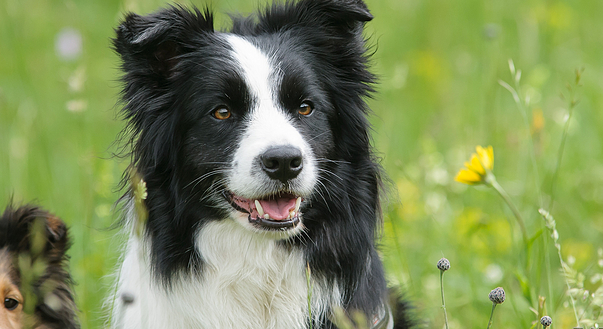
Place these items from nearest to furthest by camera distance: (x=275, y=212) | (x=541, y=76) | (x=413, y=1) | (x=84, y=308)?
(x=275, y=212) → (x=84, y=308) → (x=541, y=76) → (x=413, y=1)

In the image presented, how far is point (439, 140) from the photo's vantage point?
21.1 ft

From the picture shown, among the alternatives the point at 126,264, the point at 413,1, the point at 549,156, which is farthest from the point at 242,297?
the point at 413,1

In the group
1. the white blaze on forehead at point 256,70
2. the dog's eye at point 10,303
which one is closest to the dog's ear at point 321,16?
the white blaze on forehead at point 256,70

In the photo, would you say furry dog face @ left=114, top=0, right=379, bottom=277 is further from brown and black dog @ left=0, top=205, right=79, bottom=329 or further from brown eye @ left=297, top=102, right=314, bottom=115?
brown and black dog @ left=0, top=205, right=79, bottom=329

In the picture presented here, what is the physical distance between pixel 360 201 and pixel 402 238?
1842 millimetres

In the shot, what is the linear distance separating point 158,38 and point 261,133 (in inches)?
27.4

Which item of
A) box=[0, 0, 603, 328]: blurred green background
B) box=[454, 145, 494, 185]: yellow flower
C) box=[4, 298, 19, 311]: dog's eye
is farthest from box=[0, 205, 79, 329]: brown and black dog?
box=[454, 145, 494, 185]: yellow flower

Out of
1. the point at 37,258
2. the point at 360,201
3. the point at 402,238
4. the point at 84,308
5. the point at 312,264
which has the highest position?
the point at 360,201

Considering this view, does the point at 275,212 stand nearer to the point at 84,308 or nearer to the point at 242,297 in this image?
the point at 242,297

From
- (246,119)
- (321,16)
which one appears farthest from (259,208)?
(321,16)

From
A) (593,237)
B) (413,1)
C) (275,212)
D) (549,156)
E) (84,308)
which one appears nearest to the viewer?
(275,212)

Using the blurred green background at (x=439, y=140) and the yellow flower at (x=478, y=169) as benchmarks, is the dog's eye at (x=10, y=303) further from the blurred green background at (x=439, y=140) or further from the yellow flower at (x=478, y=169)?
the yellow flower at (x=478, y=169)

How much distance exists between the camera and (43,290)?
10.9 ft

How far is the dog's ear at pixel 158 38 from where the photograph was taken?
2912mm
